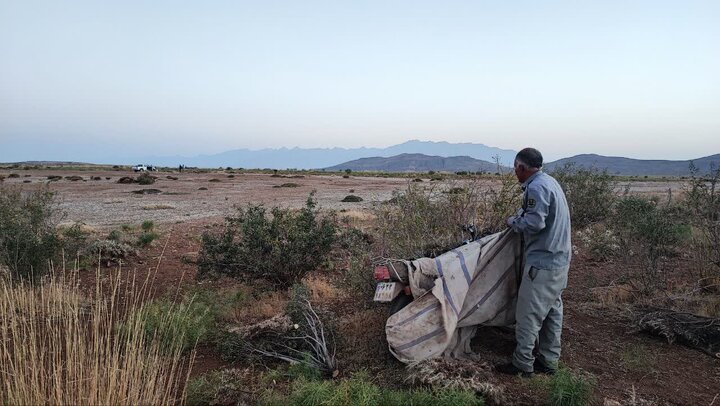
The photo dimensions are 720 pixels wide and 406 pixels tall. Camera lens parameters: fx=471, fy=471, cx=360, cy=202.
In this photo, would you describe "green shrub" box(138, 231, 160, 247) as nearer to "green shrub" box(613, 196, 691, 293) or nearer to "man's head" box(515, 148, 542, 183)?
"man's head" box(515, 148, 542, 183)

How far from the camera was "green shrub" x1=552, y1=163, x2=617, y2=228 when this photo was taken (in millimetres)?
13047

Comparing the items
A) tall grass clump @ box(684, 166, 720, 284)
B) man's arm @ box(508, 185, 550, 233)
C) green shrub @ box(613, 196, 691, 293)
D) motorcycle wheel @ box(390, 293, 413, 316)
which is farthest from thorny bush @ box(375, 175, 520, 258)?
tall grass clump @ box(684, 166, 720, 284)

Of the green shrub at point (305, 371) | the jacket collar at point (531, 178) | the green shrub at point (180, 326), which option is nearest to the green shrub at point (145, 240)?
the green shrub at point (180, 326)

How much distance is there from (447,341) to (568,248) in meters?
1.34

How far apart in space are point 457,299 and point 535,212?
3.32 feet

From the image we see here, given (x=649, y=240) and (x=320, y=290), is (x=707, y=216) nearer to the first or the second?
(x=649, y=240)

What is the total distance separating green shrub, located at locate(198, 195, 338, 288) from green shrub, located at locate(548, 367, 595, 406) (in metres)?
4.22

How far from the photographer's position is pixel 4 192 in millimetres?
7715

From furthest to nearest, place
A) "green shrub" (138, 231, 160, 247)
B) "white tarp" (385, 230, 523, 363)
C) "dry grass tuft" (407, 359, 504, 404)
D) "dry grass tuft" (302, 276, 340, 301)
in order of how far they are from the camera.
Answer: "green shrub" (138, 231, 160, 247), "dry grass tuft" (302, 276, 340, 301), "white tarp" (385, 230, 523, 363), "dry grass tuft" (407, 359, 504, 404)

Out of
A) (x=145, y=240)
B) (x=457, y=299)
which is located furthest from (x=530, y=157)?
(x=145, y=240)

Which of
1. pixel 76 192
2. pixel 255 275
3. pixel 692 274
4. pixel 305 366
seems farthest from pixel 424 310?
pixel 76 192

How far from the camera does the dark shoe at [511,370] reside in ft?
13.7

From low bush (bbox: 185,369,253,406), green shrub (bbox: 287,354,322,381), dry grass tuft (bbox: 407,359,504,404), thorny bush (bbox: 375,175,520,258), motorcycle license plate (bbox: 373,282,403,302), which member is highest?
thorny bush (bbox: 375,175,520,258)

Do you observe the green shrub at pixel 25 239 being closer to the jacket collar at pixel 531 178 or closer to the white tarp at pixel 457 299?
the white tarp at pixel 457 299
